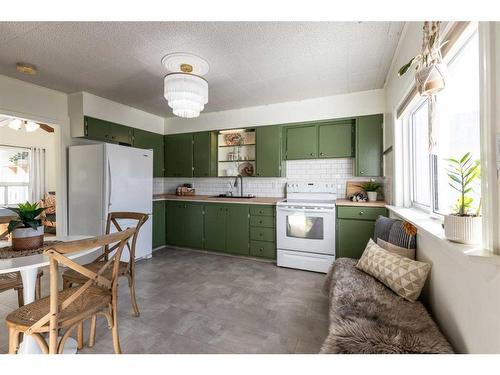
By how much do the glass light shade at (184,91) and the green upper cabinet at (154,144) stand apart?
2.07 metres

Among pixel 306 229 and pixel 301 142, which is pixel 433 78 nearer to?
pixel 306 229

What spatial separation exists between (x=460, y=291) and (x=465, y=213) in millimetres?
390

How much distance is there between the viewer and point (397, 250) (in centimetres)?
190

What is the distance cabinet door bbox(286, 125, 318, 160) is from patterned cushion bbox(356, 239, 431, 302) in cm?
197

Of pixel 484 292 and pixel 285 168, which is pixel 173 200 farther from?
pixel 484 292

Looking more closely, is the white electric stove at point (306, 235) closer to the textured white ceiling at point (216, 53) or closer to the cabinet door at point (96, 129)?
the textured white ceiling at point (216, 53)

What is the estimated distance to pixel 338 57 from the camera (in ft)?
7.83

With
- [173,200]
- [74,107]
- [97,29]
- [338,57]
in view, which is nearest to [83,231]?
[173,200]

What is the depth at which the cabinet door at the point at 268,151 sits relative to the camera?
3.76 metres

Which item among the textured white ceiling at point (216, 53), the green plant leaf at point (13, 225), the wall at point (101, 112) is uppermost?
the textured white ceiling at point (216, 53)

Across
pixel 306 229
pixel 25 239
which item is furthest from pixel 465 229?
pixel 25 239

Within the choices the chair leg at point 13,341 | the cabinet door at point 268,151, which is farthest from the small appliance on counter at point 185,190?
the chair leg at point 13,341

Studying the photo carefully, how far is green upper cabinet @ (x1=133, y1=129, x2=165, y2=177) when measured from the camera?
160 inches

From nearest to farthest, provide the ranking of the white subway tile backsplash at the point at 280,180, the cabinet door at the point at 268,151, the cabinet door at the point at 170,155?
the white subway tile backsplash at the point at 280,180 < the cabinet door at the point at 268,151 < the cabinet door at the point at 170,155
